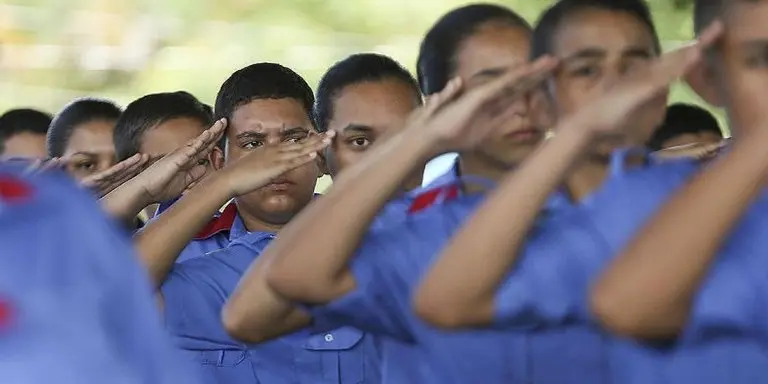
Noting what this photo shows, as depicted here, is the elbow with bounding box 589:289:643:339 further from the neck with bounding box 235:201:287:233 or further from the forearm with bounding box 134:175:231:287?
the neck with bounding box 235:201:287:233

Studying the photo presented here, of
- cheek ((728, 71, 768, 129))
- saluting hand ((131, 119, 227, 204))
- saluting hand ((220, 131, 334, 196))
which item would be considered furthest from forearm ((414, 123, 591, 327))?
saluting hand ((131, 119, 227, 204))

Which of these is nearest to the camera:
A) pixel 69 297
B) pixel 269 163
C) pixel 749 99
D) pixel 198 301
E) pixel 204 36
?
pixel 69 297

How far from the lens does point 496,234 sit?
6.95 ft

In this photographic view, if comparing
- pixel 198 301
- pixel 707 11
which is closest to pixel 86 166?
pixel 198 301

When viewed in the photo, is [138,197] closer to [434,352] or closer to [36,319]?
[434,352]

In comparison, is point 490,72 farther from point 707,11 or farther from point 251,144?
point 251,144

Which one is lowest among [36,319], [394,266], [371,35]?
[371,35]

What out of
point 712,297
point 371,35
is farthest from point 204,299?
point 371,35

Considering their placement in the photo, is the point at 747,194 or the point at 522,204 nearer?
the point at 747,194

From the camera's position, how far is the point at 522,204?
6.92ft

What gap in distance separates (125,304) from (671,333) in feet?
2.29

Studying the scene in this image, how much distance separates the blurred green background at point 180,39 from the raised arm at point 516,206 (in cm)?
632

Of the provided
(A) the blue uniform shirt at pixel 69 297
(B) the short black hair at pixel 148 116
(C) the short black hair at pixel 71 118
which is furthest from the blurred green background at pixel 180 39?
(A) the blue uniform shirt at pixel 69 297

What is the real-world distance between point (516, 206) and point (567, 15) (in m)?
0.54
